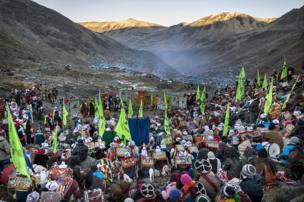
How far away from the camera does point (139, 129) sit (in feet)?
42.5

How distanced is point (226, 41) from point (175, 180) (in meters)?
110

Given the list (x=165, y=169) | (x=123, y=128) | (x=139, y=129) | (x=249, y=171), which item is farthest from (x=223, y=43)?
(x=249, y=171)

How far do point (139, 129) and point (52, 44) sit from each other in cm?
6678

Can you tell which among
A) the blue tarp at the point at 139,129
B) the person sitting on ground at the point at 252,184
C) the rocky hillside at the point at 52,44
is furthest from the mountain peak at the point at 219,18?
the person sitting on ground at the point at 252,184

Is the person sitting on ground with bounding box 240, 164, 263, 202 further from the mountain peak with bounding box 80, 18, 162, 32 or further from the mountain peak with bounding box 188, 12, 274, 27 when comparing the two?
the mountain peak with bounding box 80, 18, 162, 32

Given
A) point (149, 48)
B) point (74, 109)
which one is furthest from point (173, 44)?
point (74, 109)

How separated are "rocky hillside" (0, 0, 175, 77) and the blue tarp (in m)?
40.6

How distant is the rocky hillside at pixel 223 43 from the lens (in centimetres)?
7088

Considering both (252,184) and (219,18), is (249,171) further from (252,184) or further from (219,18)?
(219,18)

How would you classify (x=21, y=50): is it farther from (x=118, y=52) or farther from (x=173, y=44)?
(x=173, y=44)

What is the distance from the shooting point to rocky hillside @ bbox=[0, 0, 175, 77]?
2279 inches

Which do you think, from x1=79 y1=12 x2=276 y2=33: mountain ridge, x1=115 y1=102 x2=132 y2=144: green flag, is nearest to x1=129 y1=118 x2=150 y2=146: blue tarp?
x1=115 y1=102 x2=132 y2=144: green flag

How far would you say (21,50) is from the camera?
189ft

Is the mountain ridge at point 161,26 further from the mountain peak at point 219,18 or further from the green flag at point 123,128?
the green flag at point 123,128
